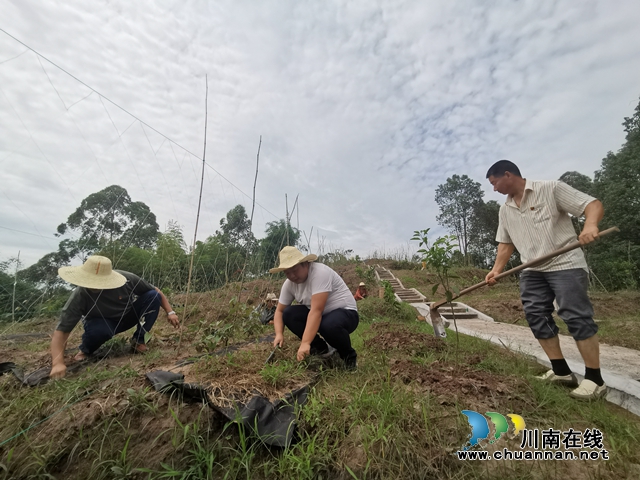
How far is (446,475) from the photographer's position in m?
1.12

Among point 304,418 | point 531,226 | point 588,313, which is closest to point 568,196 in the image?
point 531,226

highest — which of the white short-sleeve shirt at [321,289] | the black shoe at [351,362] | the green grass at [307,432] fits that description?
the white short-sleeve shirt at [321,289]

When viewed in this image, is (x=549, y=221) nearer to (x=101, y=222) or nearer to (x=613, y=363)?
(x=613, y=363)

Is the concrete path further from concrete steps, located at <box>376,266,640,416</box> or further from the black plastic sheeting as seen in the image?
the black plastic sheeting

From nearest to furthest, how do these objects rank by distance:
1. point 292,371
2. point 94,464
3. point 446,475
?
point 446,475 < point 94,464 < point 292,371

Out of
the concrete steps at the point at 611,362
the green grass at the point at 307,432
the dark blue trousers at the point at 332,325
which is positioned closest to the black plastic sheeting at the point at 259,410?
the green grass at the point at 307,432

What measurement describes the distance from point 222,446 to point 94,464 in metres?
0.56

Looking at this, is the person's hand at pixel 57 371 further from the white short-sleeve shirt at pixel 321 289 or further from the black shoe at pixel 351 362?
the black shoe at pixel 351 362

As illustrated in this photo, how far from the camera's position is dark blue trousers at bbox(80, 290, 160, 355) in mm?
2572

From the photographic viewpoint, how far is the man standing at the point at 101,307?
2193 mm

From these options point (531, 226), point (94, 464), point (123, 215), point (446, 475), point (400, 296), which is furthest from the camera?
point (400, 296)

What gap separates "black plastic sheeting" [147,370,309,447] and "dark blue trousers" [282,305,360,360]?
558 millimetres

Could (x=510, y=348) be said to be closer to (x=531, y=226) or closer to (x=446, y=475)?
(x=531, y=226)

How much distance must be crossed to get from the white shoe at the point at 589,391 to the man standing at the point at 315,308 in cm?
148
